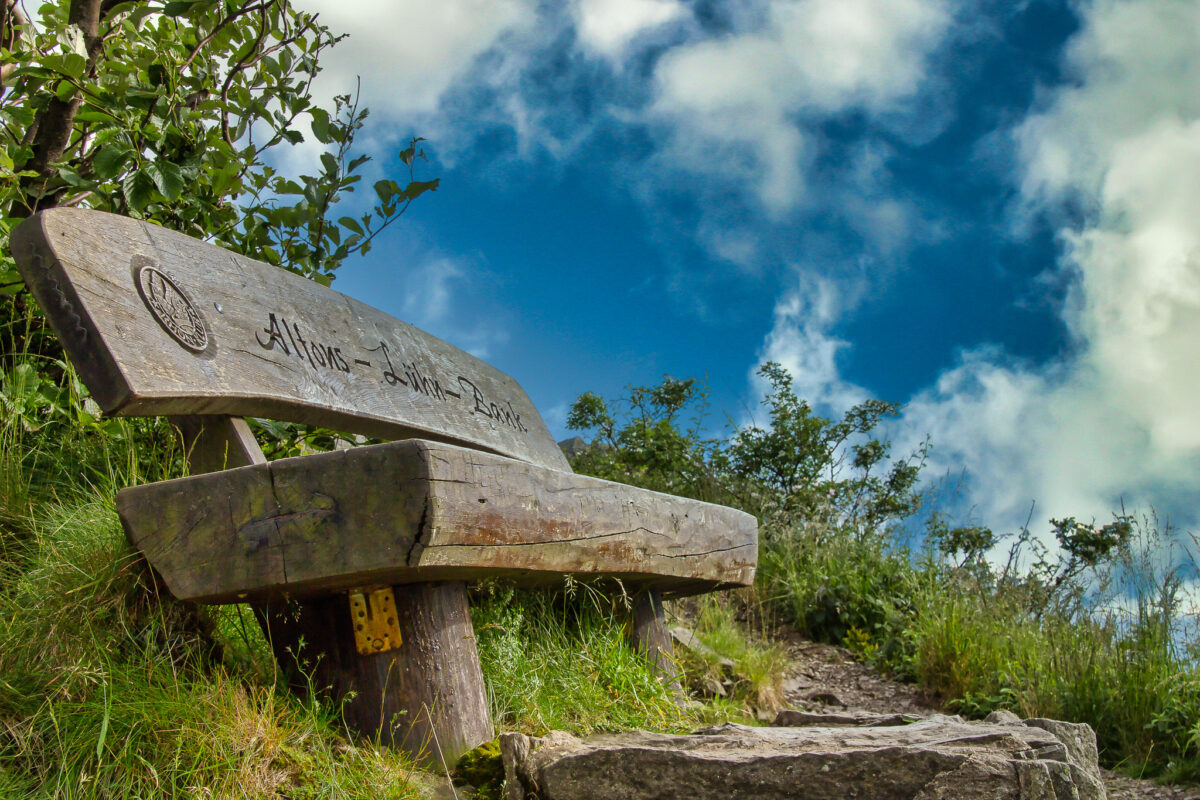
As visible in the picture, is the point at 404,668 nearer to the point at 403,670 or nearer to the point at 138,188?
the point at 403,670

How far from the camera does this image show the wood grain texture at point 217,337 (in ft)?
6.44

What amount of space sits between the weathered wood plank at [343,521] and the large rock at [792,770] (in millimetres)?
450

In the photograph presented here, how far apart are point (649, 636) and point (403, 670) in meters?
1.25

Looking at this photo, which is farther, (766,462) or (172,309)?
(766,462)

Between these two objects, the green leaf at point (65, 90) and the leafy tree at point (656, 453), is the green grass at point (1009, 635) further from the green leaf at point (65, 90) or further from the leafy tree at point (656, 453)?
the green leaf at point (65, 90)

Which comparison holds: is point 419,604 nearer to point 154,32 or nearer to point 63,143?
point 63,143

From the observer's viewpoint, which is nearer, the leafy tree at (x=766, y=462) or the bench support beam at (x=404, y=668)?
the bench support beam at (x=404, y=668)

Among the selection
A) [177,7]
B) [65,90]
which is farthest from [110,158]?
[177,7]

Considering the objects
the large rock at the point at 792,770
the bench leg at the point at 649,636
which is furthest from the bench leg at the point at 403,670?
the bench leg at the point at 649,636

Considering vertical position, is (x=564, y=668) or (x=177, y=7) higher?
(x=177, y=7)

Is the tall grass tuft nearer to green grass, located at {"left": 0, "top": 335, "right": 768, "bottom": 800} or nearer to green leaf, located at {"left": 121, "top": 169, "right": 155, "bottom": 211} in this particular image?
green grass, located at {"left": 0, "top": 335, "right": 768, "bottom": 800}

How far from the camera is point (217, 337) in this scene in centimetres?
231

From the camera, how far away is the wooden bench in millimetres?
1759

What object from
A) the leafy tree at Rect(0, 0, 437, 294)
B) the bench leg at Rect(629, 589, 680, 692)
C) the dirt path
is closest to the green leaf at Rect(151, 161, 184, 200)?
the leafy tree at Rect(0, 0, 437, 294)
